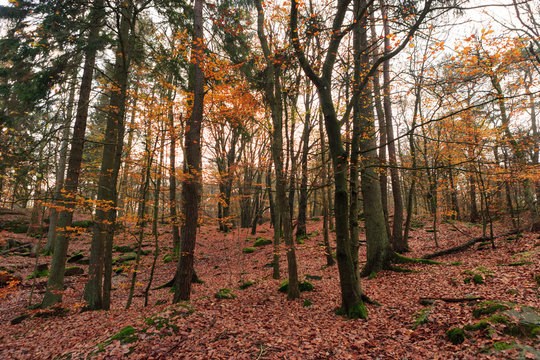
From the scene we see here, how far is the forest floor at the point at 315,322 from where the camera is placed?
363cm

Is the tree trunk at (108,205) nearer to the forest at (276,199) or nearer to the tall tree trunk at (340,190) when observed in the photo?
the forest at (276,199)

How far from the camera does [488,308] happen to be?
3.82 m

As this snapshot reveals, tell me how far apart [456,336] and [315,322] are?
2.41 metres

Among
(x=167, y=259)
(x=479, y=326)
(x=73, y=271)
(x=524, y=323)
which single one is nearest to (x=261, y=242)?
(x=167, y=259)

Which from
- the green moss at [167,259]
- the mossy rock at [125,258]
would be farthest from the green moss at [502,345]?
the mossy rock at [125,258]

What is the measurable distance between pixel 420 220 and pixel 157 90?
17.1 m

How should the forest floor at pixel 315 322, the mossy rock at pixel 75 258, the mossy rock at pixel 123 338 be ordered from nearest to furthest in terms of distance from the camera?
1. the forest floor at pixel 315 322
2. the mossy rock at pixel 123 338
3. the mossy rock at pixel 75 258

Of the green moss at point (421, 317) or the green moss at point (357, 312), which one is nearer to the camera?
the green moss at point (421, 317)

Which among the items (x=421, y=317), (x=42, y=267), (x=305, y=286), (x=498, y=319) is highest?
(x=498, y=319)

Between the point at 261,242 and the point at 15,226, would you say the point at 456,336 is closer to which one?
the point at 261,242

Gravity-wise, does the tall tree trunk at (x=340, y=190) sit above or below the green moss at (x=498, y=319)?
above

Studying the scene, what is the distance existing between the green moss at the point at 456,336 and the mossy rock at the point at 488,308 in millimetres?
618

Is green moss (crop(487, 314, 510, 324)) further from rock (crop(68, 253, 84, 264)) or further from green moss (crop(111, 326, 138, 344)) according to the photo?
rock (crop(68, 253, 84, 264))

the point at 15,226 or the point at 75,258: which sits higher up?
the point at 15,226
